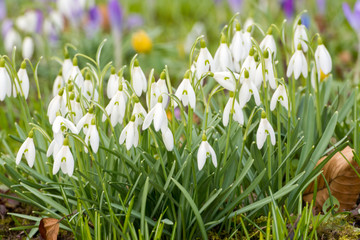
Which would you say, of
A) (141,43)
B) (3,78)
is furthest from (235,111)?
(141,43)

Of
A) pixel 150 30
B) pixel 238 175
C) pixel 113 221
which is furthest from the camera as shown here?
pixel 150 30

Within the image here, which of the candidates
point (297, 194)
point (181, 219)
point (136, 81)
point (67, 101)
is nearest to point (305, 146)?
point (297, 194)

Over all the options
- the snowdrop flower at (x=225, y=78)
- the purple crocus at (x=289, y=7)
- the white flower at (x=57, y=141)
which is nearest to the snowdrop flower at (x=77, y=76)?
the white flower at (x=57, y=141)

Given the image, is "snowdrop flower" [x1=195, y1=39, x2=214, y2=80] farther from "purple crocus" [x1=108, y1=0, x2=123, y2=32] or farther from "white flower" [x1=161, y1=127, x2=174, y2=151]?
"purple crocus" [x1=108, y1=0, x2=123, y2=32]

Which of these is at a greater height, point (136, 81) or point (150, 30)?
point (150, 30)

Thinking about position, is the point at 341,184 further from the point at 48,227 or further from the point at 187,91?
the point at 48,227

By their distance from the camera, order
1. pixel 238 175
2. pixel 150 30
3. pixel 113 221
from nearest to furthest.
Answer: pixel 113 221 → pixel 238 175 → pixel 150 30

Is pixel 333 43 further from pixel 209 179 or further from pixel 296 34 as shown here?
pixel 209 179

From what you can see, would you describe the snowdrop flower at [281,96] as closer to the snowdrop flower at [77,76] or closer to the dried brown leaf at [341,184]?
the dried brown leaf at [341,184]
